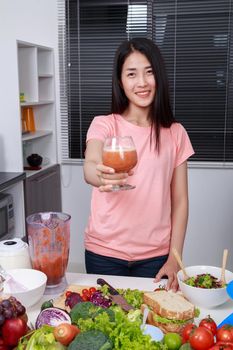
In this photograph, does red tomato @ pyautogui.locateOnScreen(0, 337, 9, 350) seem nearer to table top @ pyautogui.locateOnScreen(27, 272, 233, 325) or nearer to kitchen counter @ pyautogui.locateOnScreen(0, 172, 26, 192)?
table top @ pyautogui.locateOnScreen(27, 272, 233, 325)

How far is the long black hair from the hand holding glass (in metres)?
0.37

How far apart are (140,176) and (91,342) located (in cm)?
85

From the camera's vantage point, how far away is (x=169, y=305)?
4.00 ft

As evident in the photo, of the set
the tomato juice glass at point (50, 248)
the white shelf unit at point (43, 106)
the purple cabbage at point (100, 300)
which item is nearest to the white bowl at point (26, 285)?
the tomato juice glass at point (50, 248)

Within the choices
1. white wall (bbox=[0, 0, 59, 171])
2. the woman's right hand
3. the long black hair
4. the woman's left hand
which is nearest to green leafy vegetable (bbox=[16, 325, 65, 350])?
the woman's right hand

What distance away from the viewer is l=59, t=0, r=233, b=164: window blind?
11.1 feet

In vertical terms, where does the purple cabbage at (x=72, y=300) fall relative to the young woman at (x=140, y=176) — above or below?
below

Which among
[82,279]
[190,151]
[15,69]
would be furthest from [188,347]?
[15,69]

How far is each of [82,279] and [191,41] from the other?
2443mm

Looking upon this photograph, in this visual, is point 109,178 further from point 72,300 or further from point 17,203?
point 17,203

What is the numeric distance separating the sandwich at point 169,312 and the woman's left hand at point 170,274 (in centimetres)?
22

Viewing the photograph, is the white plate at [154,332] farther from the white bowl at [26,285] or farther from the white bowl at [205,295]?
the white bowl at [26,285]

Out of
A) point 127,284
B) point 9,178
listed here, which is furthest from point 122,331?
point 9,178

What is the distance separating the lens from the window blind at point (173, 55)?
3.38 meters
